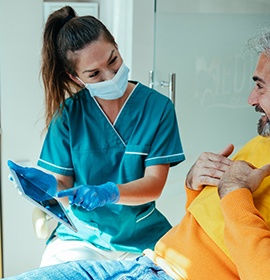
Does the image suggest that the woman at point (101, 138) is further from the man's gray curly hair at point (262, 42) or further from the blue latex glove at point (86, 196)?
the man's gray curly hair at point (262, 42)

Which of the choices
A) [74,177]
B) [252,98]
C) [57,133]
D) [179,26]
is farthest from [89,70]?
[179,26]

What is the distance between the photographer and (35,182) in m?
1.49

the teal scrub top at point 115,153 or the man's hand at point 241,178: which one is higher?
the man's hand at point 241,178

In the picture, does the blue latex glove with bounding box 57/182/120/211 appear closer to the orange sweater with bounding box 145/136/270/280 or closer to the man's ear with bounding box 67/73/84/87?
the orange sweater with bounding box 145/136/270/280

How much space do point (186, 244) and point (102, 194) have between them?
10.1 inches

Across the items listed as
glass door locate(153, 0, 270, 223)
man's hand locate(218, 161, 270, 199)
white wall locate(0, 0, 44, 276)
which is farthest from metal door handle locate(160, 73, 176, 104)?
man's hand locate(218, 161, 270, 199)

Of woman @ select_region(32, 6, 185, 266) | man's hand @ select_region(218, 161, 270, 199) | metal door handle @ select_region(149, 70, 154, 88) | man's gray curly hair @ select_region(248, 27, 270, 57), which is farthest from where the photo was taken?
metal door handle @ select_region(149, 70, 154, 88)

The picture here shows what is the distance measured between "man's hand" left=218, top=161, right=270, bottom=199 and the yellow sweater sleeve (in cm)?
3

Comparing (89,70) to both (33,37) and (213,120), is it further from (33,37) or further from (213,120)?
(213,120)

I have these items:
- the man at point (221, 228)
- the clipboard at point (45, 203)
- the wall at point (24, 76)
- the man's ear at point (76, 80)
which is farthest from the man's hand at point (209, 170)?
the wall at point (24, 76)

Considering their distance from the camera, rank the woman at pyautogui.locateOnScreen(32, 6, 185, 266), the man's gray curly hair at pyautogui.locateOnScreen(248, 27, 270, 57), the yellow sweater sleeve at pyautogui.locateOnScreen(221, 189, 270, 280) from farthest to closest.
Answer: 1. the woman at pyautogui.locateOnScreen(32, 6, 185, 266)
2. the man's gray curly hair at pyautogui.locateOnScreen(248, 27, 270, 57)
3. the yellow sweater sleeve at pyautogui.locateOnScreen(221, 189, 270, 280)

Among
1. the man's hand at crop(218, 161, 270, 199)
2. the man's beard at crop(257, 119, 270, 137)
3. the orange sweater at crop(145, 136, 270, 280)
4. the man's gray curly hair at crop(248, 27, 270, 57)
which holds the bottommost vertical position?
the orange sweater at crop(145, 136, 270, 280)

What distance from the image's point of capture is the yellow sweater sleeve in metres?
1.14

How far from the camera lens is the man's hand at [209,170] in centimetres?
141
